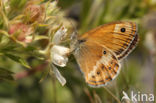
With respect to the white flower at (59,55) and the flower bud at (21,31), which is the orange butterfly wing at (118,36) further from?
the flower bud at (21,31)

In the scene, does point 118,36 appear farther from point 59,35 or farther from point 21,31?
point 21,31

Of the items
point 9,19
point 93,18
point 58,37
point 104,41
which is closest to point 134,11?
point 93,18

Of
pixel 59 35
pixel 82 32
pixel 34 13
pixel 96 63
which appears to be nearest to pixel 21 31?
pixel 34 13

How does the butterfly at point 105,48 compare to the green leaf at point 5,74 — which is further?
the butterfly at point 105,48

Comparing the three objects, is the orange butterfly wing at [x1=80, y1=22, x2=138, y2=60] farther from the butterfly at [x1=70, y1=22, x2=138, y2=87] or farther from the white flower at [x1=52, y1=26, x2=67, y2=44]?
the white flower at [x1=52, y1=26, x2=67, y2=44]

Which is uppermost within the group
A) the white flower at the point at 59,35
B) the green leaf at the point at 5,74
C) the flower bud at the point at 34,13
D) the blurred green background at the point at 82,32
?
the flower bud at the point at 34,13

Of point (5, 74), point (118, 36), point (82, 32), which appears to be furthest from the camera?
point (82, 32)

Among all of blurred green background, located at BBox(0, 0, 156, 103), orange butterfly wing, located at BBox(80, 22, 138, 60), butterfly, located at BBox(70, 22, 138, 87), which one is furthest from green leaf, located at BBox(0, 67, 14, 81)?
blurred green background, located at BBox(0, 0, 156, 103)

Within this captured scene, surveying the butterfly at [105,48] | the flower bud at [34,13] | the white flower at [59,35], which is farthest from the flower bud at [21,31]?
the butterfly at [105,48]
